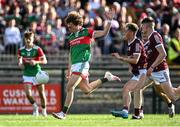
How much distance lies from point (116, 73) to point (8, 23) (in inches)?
169

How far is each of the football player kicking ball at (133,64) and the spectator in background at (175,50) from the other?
760 centimetres

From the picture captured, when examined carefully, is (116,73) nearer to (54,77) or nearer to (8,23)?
(54,77)

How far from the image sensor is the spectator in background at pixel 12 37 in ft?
91.2

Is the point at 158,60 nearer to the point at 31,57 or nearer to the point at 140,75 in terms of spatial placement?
the point at 140,75

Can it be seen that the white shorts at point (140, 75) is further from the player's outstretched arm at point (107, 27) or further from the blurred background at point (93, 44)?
the blurred background at point (93, 44)

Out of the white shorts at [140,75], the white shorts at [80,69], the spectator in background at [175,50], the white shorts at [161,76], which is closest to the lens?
the white shorts at [80,69]

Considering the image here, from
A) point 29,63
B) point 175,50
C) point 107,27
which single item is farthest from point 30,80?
point 175,50

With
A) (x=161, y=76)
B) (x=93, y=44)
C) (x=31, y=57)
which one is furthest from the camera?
(x=93, y=44)

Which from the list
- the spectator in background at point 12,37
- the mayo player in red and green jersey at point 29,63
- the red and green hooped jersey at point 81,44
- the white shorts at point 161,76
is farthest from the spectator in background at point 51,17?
the white shorts at point 161,76

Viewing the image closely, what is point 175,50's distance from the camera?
26.9 m

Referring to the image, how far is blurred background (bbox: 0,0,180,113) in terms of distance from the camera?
26922 mm

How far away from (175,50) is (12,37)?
5805mm

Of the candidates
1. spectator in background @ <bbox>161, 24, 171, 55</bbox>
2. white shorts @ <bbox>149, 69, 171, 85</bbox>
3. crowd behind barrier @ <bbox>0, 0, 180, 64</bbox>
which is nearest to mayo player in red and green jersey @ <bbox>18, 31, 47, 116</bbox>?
white shorts @ <bbox>149, 69, 171, 85</bbox>

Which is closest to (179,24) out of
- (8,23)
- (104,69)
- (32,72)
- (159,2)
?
(159,2)
